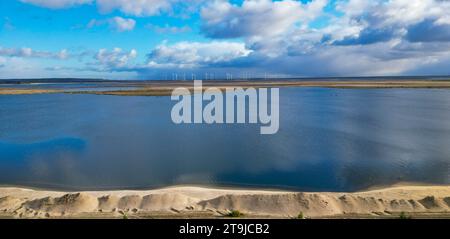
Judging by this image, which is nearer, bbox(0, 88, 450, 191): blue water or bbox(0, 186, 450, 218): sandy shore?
bbox(0, 186, 450, 218): sandy shore

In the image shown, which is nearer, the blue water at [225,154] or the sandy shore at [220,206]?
the sandy shore at [220,206]

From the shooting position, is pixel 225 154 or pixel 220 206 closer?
pixel 220 206

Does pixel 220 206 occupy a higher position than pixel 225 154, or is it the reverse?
pixel 225 154

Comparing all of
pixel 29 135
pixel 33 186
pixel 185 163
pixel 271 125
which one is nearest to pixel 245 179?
pixel 185 163
